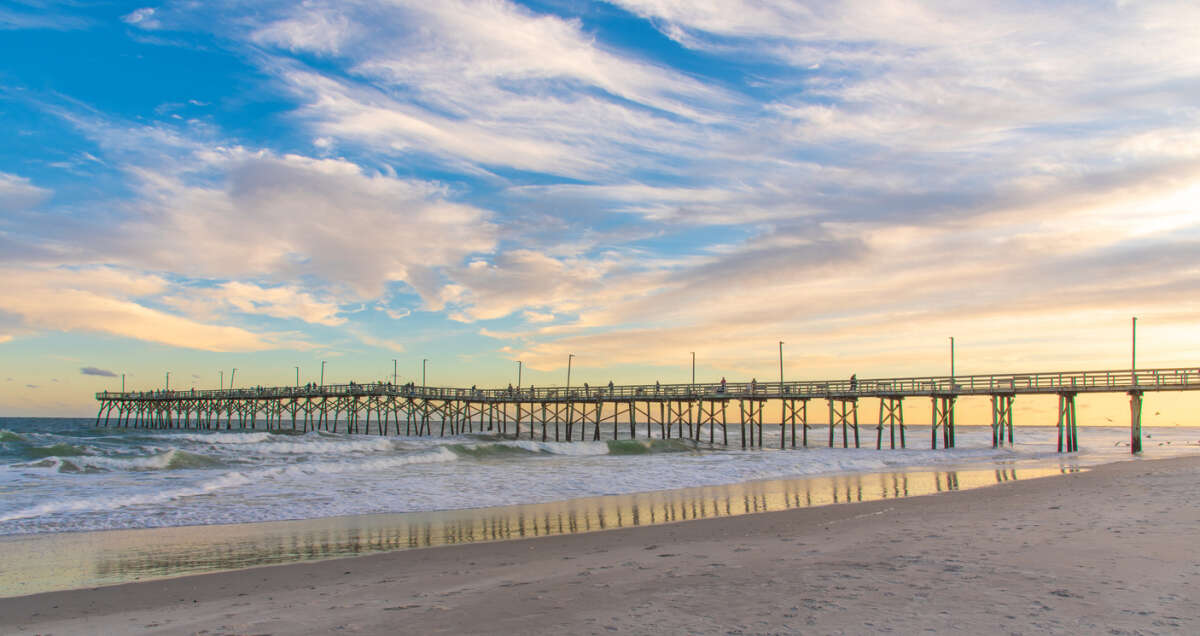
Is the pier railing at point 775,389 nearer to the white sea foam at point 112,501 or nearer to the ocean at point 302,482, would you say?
the ocean at point 302,482

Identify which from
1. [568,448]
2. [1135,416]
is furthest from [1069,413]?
[568,448]

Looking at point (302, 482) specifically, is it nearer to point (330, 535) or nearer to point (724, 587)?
point (330, 535)

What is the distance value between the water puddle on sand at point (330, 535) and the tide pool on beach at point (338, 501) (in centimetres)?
3

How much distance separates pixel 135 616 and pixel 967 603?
23.7 feet

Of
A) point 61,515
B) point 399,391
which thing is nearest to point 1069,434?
point 61,515

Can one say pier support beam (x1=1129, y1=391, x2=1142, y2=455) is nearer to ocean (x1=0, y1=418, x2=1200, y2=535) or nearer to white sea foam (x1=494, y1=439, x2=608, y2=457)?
ocean (x1=0, y1=418, x2=1200, y2=535)

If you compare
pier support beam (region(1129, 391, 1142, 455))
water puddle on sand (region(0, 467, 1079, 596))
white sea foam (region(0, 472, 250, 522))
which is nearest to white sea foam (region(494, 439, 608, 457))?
white sea foam (region(0, 472, 250, 522))

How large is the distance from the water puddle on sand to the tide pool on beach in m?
0.03

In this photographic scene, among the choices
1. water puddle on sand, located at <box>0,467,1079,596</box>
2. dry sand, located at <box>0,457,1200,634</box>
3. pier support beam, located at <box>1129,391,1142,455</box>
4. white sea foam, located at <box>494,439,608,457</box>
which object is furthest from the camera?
white sea foam, located at <box>494,439,608,457</box>

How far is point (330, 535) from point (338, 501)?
4417 millimetres

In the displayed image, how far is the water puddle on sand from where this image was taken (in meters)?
8.85

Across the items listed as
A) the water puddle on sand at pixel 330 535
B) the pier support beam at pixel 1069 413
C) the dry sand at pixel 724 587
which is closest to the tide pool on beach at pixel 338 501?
the water puddle on sand at pixel 330 535

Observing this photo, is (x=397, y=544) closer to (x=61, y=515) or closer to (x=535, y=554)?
(x=535, y=554)

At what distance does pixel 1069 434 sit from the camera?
118 ft
